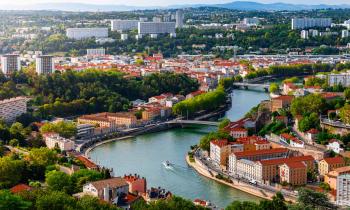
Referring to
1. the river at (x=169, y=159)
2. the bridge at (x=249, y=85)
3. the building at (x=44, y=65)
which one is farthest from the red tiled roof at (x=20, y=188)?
the bridge at (x=249, y=85)

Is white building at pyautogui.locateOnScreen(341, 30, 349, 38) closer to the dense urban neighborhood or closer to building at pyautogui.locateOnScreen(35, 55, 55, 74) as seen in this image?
the dense urban neighborhood

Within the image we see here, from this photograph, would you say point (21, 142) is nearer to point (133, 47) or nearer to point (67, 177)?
point (67, 177)

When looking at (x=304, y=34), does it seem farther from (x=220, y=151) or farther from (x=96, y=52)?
(x=220, y=151)

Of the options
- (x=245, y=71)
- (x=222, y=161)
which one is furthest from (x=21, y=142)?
(x=245, y=71)

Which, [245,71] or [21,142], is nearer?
[21,142]

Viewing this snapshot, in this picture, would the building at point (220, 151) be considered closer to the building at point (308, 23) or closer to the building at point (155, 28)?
the building at point (155, 28)

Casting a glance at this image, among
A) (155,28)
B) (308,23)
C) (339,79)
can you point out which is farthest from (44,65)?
(308,23)
